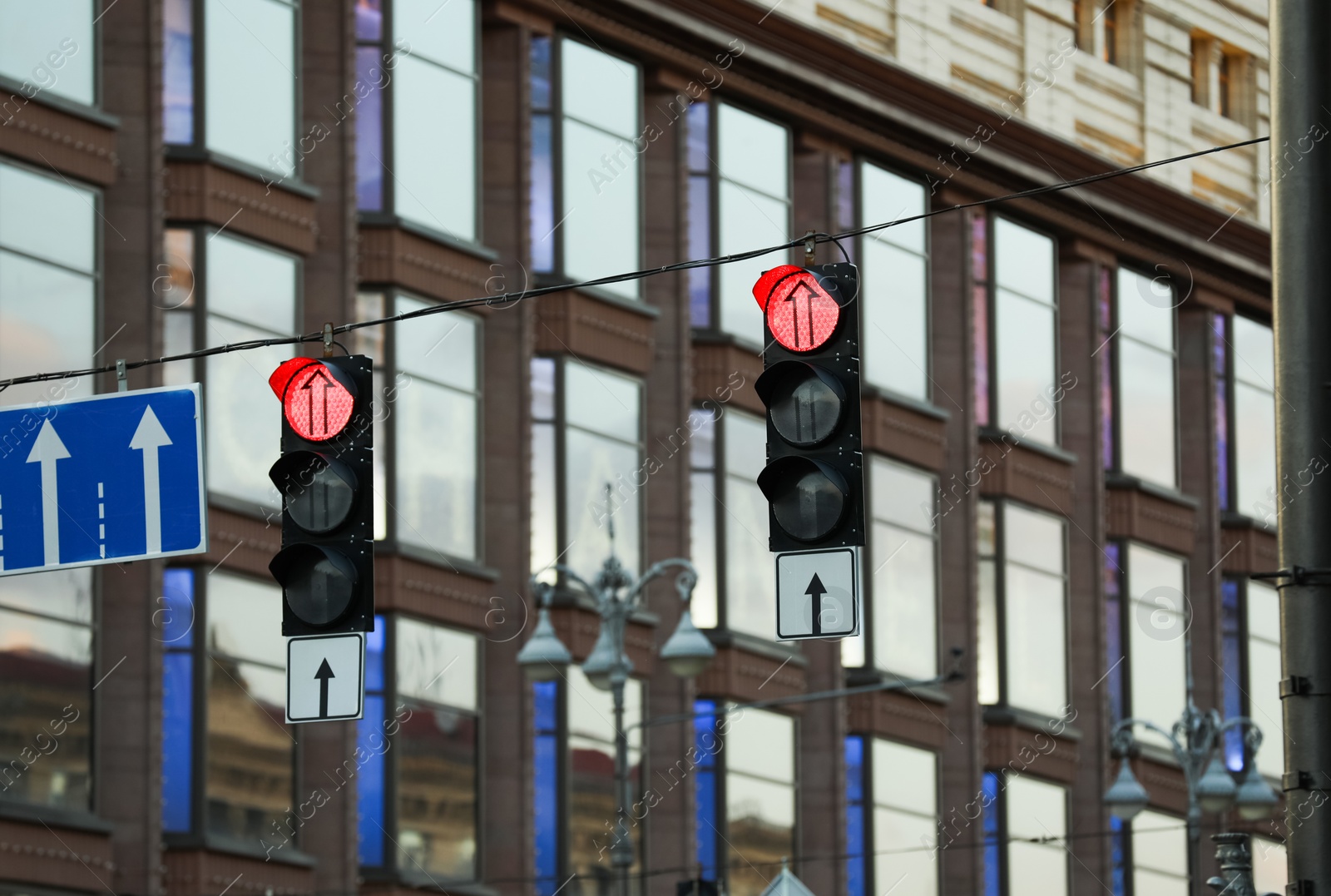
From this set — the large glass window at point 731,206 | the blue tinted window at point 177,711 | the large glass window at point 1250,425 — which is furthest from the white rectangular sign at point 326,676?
the large glass window at point 1250,425

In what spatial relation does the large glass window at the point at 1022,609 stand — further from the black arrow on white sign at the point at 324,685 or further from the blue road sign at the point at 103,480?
the black arrow on white sign at the point at 324,685

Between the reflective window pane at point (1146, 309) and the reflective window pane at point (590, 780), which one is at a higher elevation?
the reflective window pane at point (1146, 309)

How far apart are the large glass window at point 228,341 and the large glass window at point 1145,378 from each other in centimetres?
2255

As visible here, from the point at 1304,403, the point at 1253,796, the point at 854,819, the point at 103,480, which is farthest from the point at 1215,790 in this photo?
the point at 1304,403

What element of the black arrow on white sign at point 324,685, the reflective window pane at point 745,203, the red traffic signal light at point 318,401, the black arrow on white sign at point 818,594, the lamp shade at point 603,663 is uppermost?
the reflective window pane at point 745,203

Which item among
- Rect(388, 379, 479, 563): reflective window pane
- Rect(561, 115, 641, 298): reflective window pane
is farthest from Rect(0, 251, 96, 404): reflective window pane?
Rect(561, 115, 641, 298): reflective window pane

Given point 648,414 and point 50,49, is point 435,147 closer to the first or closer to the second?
point 648,414

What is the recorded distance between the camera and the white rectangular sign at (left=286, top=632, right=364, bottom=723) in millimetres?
11078

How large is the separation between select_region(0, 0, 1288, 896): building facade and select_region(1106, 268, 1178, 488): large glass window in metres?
0.10

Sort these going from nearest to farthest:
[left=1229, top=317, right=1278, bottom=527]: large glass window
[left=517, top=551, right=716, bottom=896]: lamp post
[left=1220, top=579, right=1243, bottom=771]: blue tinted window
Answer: [left=517, top=551, right=716, bottom=896]: lamp post → [left=1220, top=579, right=1243, bottom=771]: blue tinted window → [left=1229, top=317, right=1278, bottom=527]: large glass window

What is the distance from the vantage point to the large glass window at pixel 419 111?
37812 millimetres

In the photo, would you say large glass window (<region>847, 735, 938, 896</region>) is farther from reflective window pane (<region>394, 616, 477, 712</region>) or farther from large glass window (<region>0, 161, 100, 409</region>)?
large glass window (<region>0, 161, 100, 409</region>)

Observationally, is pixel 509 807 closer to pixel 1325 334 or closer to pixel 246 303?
pixel 246 303

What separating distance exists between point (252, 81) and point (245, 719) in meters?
8.53
